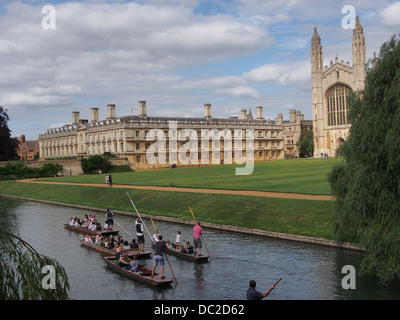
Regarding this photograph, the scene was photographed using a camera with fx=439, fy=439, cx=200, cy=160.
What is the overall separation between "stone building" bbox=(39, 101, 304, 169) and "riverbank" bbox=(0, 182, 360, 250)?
36058mm

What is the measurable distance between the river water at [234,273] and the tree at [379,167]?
4.31ft

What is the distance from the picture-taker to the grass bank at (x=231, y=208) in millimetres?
22298

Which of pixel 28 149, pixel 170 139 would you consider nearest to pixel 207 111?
pixel 170 139

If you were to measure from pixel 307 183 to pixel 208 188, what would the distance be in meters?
7.64

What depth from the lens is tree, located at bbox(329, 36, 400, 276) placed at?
14.1 metres

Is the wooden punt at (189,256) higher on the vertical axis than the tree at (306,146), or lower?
lower

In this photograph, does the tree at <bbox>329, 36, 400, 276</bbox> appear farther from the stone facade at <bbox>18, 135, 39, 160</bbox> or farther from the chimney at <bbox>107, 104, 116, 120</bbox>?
the stone facade at <bbox>18, 135, 39, 160</bbox>

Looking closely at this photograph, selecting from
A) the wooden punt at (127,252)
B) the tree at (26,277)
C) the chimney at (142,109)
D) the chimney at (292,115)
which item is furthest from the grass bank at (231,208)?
the chimney at (292,115)

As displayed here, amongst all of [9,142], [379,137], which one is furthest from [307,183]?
[9,142]

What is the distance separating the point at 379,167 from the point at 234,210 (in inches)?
493

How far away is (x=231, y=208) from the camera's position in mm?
26938

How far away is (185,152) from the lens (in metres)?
79.4

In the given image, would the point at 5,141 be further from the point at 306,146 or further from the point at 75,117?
the point at 306,146

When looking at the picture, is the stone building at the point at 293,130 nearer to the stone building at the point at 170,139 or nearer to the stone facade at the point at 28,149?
the stone building at the point at 170,139
